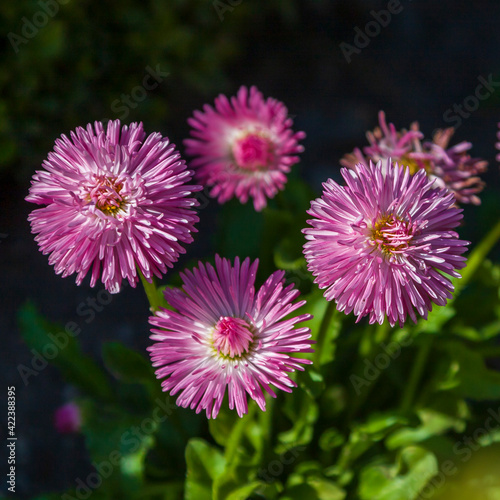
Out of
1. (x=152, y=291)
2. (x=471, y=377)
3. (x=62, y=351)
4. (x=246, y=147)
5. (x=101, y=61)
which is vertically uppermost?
(x=101, y=61)

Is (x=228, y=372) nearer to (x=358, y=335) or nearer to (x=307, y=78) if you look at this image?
(x=358, y=335)

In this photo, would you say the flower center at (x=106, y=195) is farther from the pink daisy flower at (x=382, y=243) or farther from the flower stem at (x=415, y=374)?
→ the flower stem at (x=415, y=374)

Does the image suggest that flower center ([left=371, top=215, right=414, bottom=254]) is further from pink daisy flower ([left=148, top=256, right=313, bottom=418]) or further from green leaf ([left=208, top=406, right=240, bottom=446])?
green leaf ([left=208, top=406, right=240, bottom=446])

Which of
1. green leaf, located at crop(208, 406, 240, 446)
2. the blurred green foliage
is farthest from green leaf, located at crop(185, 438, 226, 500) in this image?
the blurred green foliage

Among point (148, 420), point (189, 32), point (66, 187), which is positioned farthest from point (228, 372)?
point (189, 32)

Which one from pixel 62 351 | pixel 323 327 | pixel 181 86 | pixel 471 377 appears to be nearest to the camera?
pixel 323 327

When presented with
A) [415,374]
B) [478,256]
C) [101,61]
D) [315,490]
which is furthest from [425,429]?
[101,61]

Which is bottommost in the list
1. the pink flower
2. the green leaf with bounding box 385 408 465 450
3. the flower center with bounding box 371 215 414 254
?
the green leaf with bounding box 385 408 465 450

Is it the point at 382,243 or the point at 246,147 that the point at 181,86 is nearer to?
the point at 246,147
